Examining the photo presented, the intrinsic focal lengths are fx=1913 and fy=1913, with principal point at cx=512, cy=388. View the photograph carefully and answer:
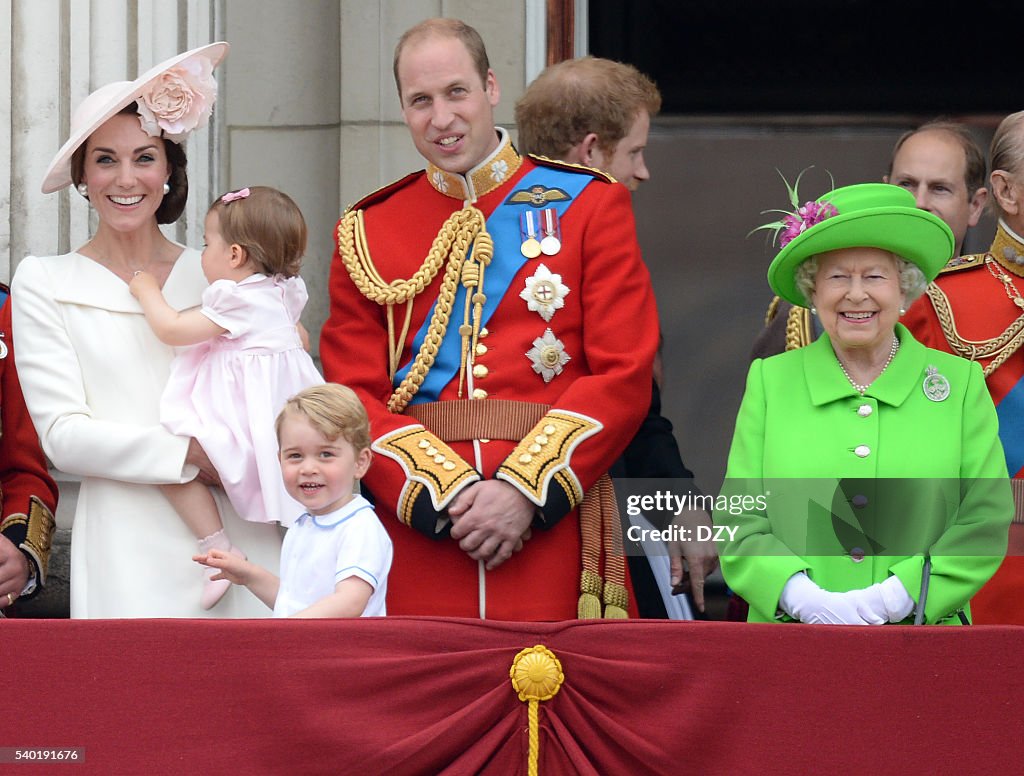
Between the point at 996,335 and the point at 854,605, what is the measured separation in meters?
0.80

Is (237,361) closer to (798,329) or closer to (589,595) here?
(589,595)

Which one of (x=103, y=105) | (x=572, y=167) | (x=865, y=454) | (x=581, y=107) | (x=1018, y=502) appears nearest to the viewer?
(x=865, y=454)

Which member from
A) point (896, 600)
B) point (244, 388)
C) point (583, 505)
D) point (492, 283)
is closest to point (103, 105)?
point (244, 388)

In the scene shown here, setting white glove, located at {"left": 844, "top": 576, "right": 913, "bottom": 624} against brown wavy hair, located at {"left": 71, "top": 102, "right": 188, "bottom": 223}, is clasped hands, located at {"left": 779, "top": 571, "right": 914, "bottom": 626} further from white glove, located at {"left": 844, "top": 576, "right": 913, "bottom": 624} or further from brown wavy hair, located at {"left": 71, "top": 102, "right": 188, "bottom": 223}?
brown wavy hair, located at {"left": 71, "top": 102, "right": 188, "bottom": 223}

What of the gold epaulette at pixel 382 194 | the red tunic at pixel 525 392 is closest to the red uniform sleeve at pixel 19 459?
the red tunic at pixel 525 392

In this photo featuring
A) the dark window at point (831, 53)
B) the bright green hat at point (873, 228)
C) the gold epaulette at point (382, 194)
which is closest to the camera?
the bright green hat at point (873, 228)

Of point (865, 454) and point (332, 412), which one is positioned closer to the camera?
point (332, 412)

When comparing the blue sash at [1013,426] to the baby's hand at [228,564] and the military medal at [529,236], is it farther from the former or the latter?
the baby's hand at [228,564]

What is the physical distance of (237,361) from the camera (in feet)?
12.6

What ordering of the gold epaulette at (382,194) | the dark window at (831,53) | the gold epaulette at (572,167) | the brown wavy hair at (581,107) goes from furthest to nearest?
1. the dark window at (831,53)
2. the brown wavy hair at (581,107)
3. the gold epaulette at (382,194)
4. the gold epaulette at (572,167)

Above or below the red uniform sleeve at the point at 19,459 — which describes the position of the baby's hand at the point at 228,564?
below

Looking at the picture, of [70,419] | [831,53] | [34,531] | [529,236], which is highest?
[831,53]

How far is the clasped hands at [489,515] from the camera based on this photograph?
369cm

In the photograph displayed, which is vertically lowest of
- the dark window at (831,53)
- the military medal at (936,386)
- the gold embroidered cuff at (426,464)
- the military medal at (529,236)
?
the gold embroidered cuff at (426,464)
